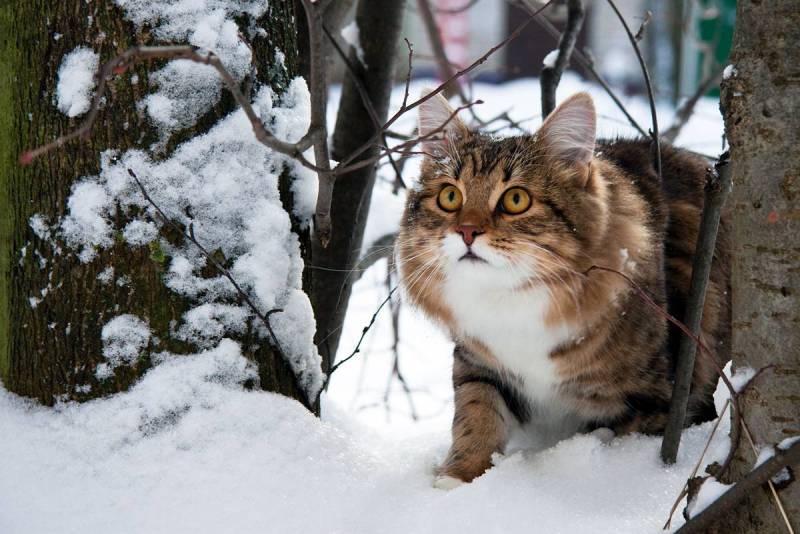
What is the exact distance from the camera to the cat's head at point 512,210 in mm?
2006

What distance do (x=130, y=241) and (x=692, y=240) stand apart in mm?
1571

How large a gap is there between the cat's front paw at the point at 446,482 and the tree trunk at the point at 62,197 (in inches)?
26.5

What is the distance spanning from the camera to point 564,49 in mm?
2564

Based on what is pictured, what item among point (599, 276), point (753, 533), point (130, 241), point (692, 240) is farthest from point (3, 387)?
point (692, 240)

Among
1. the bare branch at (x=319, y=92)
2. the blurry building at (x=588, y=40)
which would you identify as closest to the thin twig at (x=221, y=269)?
the bare branch at (x=319, y=92)

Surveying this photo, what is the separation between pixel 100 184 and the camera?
1.72m

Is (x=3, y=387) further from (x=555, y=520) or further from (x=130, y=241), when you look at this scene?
(x=555, y=520)

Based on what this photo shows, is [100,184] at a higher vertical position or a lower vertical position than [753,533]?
higher

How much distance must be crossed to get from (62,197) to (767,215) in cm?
138

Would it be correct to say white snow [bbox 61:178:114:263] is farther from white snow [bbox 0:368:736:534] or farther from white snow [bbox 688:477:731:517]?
white snow [bbox 688:477:731:517]

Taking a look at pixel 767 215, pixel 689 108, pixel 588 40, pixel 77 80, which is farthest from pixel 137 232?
pixel 588 40

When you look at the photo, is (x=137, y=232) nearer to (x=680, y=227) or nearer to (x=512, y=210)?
(x=512, y=210)

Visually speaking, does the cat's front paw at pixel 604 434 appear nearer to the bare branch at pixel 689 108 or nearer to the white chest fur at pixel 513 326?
the white chest fur at pixel 513 326

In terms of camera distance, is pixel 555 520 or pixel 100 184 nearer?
pixel 555 520
